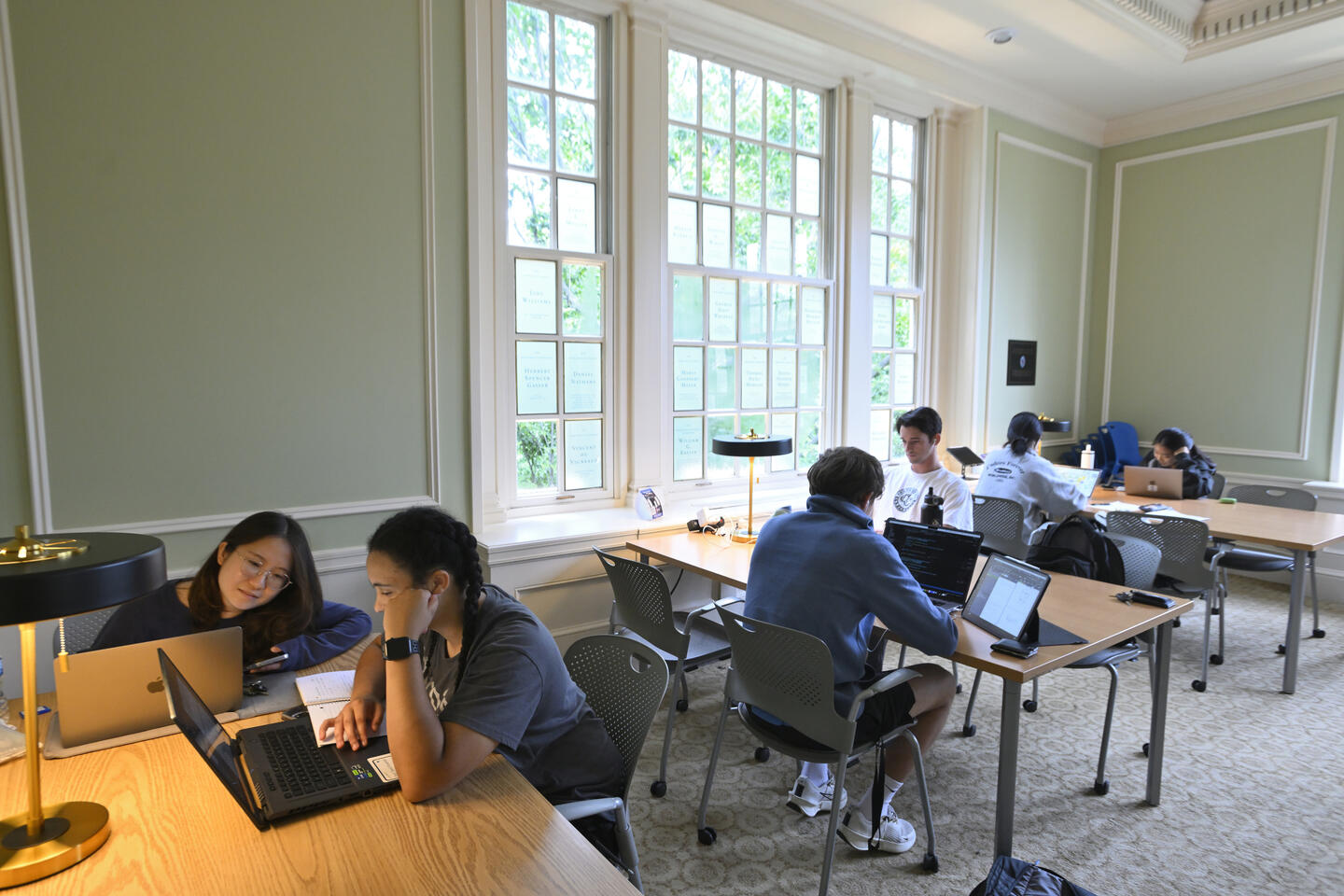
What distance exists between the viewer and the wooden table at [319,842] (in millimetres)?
1139

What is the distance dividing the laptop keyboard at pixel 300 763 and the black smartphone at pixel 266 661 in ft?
1.40

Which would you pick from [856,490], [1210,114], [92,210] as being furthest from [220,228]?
[1210,114]

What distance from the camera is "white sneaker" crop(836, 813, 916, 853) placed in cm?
238

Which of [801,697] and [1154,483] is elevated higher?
[1154,483]

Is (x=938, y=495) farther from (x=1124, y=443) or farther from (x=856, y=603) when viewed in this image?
(x=1124, y=443)

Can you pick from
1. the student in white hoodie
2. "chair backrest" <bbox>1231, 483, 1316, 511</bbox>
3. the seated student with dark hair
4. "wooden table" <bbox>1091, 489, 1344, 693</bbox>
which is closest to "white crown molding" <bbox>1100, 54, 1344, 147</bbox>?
the seated student with dark hair

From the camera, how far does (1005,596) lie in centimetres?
231

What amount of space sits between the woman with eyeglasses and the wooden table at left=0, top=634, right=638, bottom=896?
0.52m

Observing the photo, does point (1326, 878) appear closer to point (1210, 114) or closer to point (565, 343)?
point (565, 343)

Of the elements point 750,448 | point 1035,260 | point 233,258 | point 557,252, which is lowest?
point 750,448

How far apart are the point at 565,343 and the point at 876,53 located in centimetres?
289

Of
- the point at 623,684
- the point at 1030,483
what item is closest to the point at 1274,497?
the point at 1030,483

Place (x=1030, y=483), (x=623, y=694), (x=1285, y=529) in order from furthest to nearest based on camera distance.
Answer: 1. (x=1030, y=483)
2. (x=1285, y=529)
3. (x=623, y=694)

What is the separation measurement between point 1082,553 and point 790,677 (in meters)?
1.71
